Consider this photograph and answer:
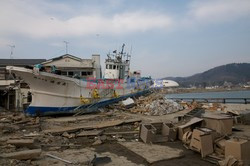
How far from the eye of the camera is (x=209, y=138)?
6.51m

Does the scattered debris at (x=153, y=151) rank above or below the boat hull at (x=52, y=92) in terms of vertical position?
below

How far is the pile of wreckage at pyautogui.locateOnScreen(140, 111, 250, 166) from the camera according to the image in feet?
18.4

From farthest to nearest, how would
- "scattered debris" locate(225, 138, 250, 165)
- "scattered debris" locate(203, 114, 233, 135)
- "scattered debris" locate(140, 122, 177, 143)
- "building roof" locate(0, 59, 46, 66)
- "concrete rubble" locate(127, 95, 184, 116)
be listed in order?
"building roof" locate(0, 59, 46, 66), "concrete rubble" locate(127, 95, 184, 116), "scattered debris" locate(140, 122, 177, 143), "scattered debris" locate(203, 114, 233, 135), "scattered debris" locate(225, 138, 250, 165)

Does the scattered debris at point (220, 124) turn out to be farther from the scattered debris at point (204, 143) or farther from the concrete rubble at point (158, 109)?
the concrete rubble at point (158, 109)

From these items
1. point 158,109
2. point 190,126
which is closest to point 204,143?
point 190,126

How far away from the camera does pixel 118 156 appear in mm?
6668

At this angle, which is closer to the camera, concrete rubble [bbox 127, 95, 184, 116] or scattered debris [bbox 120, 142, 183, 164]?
scattered debris [bbox 120, 142, 183, 164]

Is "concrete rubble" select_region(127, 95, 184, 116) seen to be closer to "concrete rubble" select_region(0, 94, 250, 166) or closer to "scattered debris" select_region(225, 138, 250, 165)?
"concrete rubble" select_region(0, 94, 250, 166)

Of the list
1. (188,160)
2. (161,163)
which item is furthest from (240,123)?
(161,163)

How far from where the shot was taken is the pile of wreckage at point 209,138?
18.4ft

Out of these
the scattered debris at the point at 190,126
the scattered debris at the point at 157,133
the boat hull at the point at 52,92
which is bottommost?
the scattered debris at the point at 157,133

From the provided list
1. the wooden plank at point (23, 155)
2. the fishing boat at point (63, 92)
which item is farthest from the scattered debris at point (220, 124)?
the fishing boat at point (63, 92)

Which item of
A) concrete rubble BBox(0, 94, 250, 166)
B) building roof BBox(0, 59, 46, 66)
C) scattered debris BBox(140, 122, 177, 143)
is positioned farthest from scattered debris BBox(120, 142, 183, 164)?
building roof BBox(0, 59, 46, 66)

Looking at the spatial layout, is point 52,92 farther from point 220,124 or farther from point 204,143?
point 204,143
